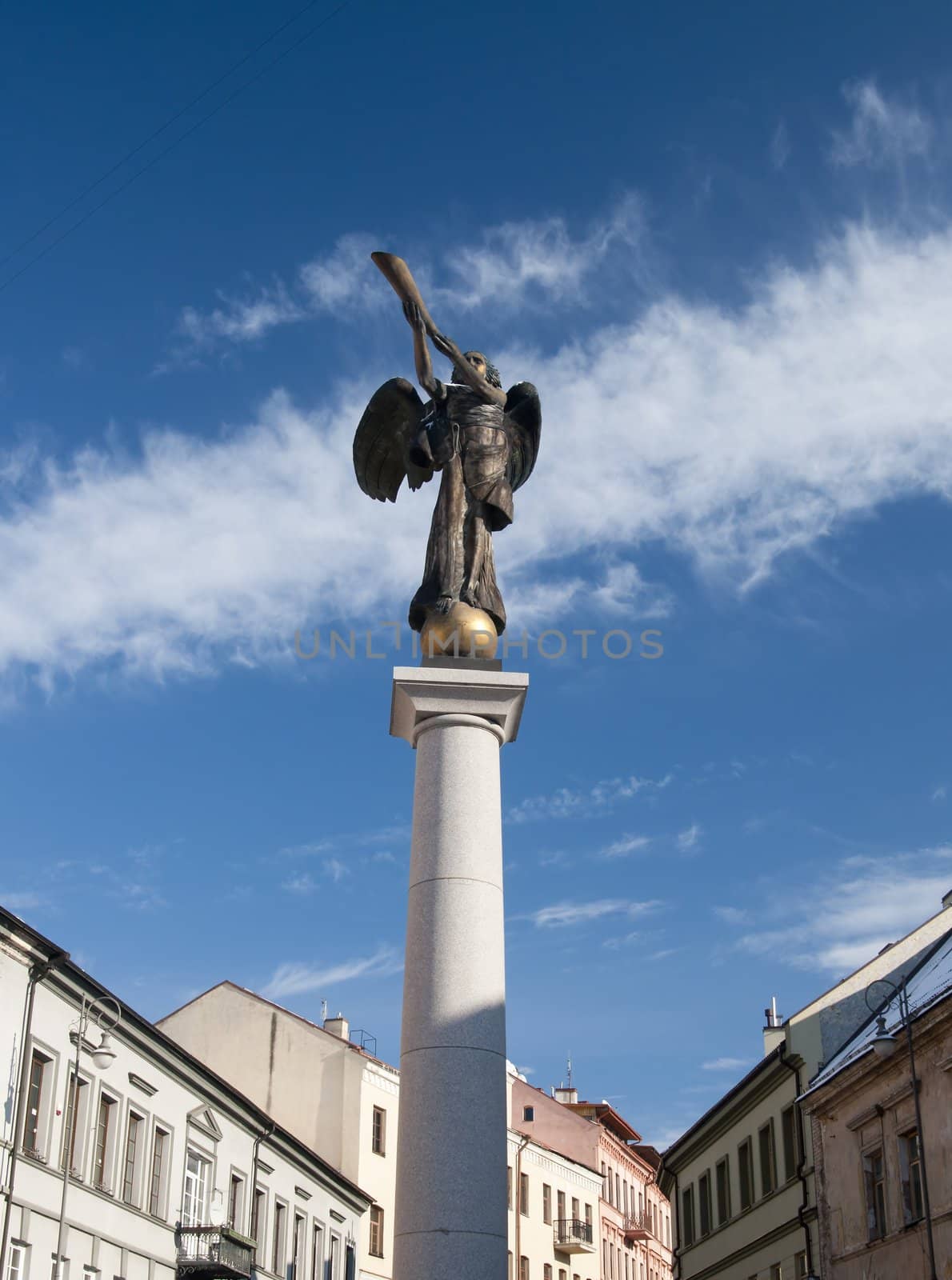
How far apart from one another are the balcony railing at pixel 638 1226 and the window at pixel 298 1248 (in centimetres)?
3463

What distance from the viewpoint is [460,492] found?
1493 centimetres

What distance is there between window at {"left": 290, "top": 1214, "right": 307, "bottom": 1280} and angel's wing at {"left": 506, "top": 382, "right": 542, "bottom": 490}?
3010 cm

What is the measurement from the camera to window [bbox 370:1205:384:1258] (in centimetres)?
4700

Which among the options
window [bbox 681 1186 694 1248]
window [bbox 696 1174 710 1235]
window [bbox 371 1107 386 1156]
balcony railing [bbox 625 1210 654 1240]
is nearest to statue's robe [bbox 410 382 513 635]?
window [bbox 696 1174 710 1235]

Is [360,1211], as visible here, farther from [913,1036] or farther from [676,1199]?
[913,1036]

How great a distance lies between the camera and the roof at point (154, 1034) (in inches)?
1007

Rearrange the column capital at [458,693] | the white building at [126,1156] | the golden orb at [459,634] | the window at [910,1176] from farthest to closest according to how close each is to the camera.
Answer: the white building at [126,1156], the window at [910,1176], the golden orb at [459,634], the column capital at [458,693]

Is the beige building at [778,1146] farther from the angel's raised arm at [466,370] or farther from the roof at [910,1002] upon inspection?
the angel's raised arm at [466,370]

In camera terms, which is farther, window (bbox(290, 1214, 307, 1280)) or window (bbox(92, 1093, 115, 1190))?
window (bbox(290, 1214, 307, 1280))

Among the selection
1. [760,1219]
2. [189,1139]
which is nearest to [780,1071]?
[760,1219]

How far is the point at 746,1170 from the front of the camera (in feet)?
122

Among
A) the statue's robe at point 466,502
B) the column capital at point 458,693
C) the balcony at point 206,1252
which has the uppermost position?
the statue's robe at point 466,502

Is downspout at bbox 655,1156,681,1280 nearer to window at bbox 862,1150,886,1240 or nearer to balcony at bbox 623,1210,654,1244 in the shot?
window at bbox 862,1150,886,1240

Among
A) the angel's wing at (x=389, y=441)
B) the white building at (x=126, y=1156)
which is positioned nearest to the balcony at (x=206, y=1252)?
the white building at (x=126, y=1156)
